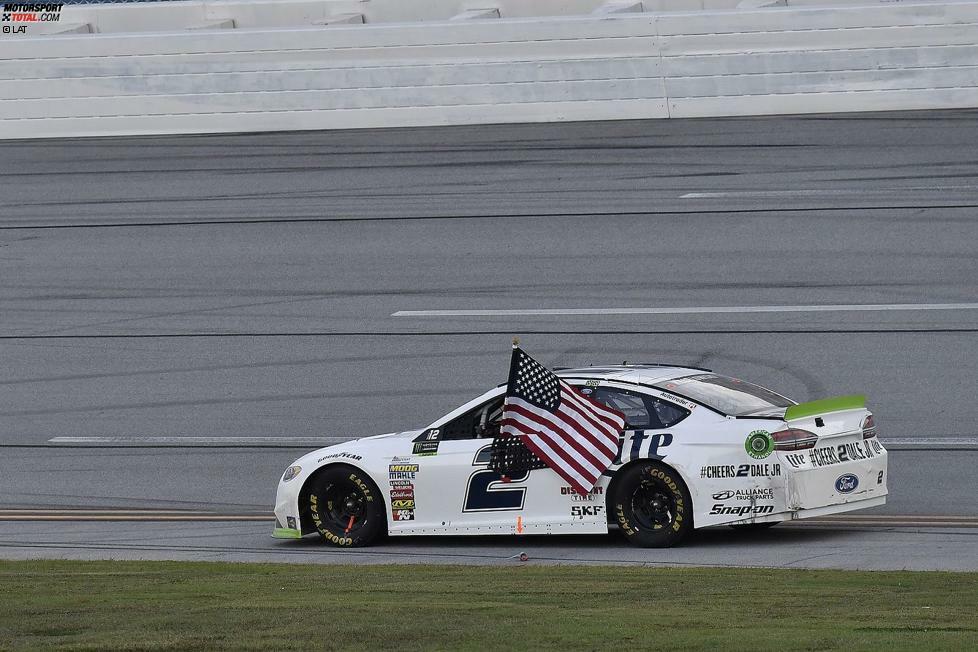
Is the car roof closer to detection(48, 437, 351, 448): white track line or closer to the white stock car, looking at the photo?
the white stock car

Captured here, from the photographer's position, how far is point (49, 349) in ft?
55.5

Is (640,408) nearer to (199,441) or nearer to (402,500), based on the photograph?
(402,500)

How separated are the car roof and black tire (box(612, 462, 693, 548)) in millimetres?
740

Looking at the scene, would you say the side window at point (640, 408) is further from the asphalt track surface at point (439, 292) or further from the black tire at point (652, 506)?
the asphalt track surface at point (439, 292)

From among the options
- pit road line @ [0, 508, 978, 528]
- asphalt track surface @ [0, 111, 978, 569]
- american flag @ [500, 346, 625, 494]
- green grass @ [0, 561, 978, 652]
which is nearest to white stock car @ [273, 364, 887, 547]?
american flag @ [500, 346, 625, 494]

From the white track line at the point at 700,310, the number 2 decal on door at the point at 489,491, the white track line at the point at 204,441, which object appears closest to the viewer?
the number 2 decal on door at the point at 489,491

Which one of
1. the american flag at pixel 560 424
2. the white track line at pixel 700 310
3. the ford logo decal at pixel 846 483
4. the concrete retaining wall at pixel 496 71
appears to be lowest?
the ford logo decal at pixel 846 483

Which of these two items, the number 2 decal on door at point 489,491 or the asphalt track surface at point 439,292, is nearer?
the number 2 decal on door at point 489,491

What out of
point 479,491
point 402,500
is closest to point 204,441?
point 402,500

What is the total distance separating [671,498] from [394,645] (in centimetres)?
391

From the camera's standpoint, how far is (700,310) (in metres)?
16.2

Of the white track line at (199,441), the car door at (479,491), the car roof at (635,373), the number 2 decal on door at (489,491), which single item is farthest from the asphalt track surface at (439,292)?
the car roof at (635,373)

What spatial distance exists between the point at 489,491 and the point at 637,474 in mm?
1080

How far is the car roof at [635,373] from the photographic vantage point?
10461mm
